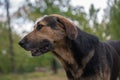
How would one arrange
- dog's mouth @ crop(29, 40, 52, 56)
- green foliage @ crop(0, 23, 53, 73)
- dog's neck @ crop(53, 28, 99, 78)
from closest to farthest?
1. dog's mouth @ crop(29, 40, 52, 56)
2. dog's neck @ crop(53, 28, 99, 78)
3. green foliage @ crop(0, 23, 53, 73)

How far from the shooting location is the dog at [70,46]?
6.53 metres

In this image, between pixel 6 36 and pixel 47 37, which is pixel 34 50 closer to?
pixel 47 37

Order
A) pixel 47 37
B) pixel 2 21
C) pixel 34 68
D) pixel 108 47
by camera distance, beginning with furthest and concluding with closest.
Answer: pixel 34 68 < pixel 2 21 < pixel 108 47 < pixel 47 37

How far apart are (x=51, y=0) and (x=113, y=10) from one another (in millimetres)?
4204

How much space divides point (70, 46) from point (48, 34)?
50 centimetres

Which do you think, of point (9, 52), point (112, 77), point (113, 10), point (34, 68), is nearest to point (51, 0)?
point (113, 10)

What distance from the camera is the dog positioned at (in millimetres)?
6531

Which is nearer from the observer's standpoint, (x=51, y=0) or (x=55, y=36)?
(x=55, y=36)

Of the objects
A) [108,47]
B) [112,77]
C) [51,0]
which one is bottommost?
[51,0]

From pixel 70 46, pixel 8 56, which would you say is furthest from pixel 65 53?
pixel 8 56

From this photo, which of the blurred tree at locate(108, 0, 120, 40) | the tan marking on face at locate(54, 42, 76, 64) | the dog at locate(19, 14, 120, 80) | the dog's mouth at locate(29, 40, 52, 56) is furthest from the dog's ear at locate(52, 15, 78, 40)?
the blurred tree at locate(108, 0, 120, 40)

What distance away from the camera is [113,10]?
18.2 metres

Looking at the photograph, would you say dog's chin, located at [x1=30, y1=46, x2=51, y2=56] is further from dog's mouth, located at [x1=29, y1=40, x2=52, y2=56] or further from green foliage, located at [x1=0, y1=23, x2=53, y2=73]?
green foliage, located at [x1=0, y1=23, x2=53, y2=73]

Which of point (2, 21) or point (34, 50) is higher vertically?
point (34, 50)
